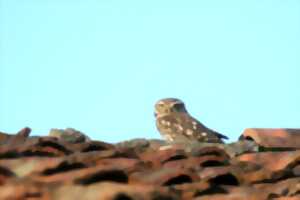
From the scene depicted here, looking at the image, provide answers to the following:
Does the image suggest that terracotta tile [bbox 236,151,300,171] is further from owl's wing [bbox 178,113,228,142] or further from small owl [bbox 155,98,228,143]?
owl's wing [bbox 178,113,228,142]

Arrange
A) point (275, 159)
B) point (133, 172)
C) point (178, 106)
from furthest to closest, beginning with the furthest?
1. point (178, 106)
2. point (275, 159)
3. point (133, 172)

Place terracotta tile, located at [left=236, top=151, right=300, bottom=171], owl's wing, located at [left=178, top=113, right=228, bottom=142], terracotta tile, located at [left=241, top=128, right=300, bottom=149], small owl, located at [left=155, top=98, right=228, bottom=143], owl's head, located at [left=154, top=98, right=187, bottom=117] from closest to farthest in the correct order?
terracotta tile, located at [left=236, top=151, right=300, bottom=171] < terracotta tile, located at [left=241, top=128, right=300, bottom=149] < owl's wing, located at [left=178, top=113, right=228, bottom=142] < small owl, located at [left=155, top=98, right=228, bottom=143] < owl's head, located at [left=154, top=98, right=187, bottom=117]

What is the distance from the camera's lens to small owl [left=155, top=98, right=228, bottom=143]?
13758 millimetres

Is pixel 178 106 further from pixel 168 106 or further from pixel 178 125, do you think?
pixel 178 125

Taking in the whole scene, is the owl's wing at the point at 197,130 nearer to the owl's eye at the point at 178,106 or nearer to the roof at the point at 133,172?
the owl's eye at the point at 178,106

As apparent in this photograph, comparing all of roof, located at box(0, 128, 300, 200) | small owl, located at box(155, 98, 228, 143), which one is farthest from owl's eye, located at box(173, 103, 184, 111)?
roof, located at box(0, 128, 300, 200)

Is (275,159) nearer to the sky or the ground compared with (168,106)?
nearer to the ground

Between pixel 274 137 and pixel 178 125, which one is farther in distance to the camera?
pixel 178 125

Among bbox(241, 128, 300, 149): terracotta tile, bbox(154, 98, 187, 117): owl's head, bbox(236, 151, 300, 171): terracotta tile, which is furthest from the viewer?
bbox(154, 98, 187, 117): owl's head

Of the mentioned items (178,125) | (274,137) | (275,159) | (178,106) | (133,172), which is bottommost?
(133,172)

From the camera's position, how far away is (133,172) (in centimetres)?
519

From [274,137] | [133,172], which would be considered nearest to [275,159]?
[274,137]

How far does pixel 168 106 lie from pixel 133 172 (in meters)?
11.4

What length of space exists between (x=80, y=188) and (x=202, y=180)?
1.27m
